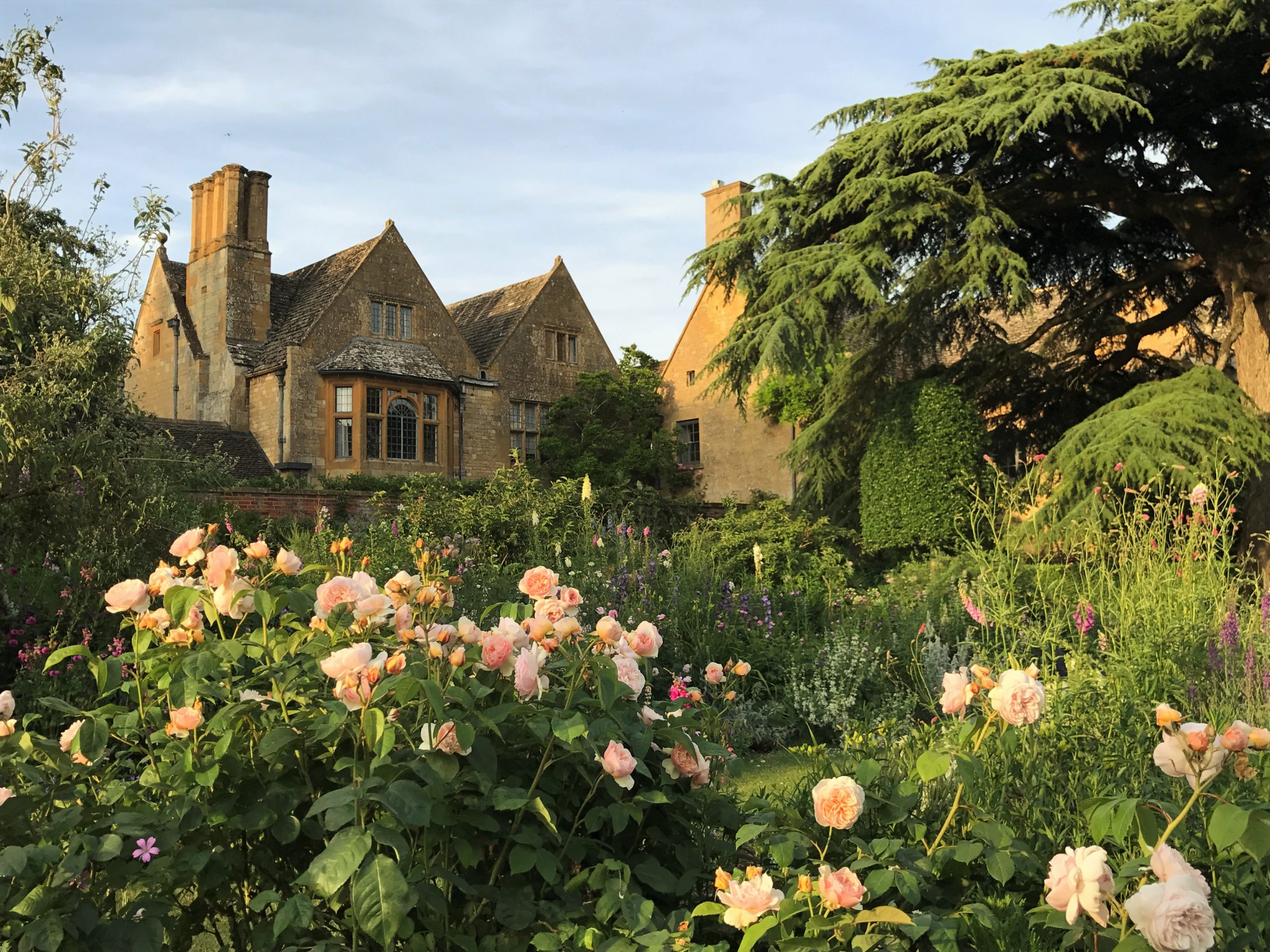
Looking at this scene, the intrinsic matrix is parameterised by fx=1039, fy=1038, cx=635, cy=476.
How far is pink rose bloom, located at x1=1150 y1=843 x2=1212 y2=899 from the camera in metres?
1.89

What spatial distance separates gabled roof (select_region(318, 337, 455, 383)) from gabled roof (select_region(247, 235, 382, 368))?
3.12ft

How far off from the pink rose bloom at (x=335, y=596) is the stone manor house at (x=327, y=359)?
21238 millimetres

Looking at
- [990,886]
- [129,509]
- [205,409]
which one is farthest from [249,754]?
[205,409]

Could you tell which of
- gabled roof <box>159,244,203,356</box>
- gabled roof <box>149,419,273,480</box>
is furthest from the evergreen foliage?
gabled roof <box>159,244,203,356</box>

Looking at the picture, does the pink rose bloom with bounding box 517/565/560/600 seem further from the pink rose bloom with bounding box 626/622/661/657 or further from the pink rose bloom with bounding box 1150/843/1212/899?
the pink rose bloom with bounding box 1150/843/1212/899

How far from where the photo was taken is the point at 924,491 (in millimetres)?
13789

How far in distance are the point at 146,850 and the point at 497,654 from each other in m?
0.88

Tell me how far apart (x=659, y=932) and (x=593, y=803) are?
0.51 meters

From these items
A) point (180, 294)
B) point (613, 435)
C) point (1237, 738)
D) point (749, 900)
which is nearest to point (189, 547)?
point (749, 900)

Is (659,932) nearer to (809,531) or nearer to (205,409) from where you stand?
(809,531)

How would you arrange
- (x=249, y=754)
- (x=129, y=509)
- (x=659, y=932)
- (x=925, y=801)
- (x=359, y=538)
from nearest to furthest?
1. (x=659, y=932)
2. (x=249, y=754)
3. (x=925, y=801)
4. (x=129, y=509)
5. (x=359, y=538)

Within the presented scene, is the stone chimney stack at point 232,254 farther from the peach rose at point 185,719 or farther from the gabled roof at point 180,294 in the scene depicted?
the peach rose at point 185,719

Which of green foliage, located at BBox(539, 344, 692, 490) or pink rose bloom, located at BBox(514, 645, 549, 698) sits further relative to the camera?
green foliage, located at BBox(539, 344, 692, 490)

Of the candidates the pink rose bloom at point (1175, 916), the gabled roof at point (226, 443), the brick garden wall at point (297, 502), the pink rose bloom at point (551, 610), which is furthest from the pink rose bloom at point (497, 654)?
the gabled roof at point (226, 443)
